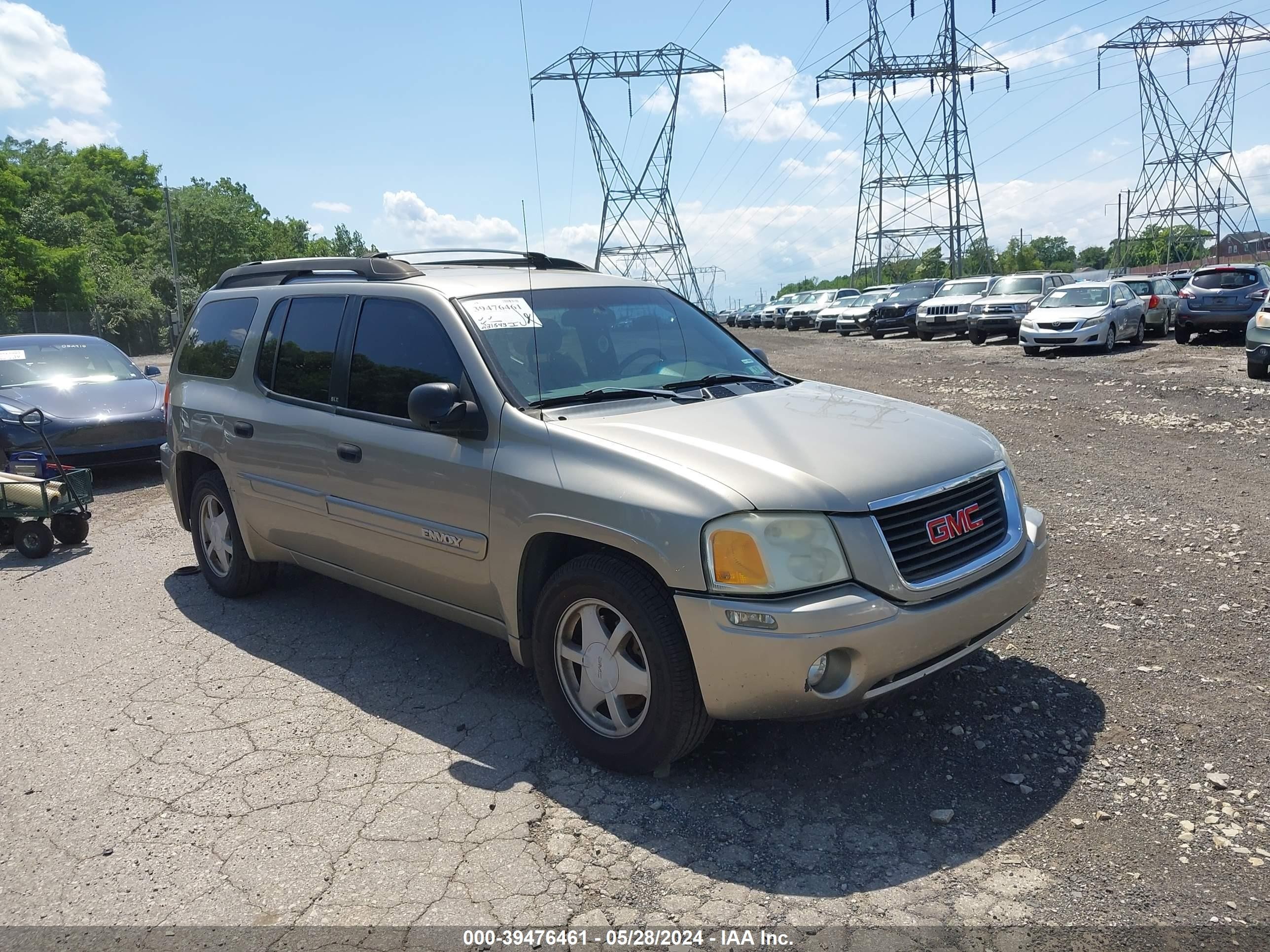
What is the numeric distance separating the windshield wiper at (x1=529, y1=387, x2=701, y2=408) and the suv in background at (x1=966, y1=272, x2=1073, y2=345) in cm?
2225

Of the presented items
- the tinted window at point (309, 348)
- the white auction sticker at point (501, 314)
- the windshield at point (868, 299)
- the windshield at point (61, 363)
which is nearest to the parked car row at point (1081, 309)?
the windshield at point (868, 299)

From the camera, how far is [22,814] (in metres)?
3.67

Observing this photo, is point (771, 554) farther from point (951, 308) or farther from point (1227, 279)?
point (951, 308)

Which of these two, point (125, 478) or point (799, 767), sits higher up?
point (125, 478)

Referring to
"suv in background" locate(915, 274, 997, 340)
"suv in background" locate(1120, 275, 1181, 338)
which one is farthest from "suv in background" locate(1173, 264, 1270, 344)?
"suv in background" locate(915, 274, 997, 340)

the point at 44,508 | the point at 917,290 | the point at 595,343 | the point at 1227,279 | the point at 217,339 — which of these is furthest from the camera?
the point at 917,290

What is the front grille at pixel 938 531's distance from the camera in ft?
11.2

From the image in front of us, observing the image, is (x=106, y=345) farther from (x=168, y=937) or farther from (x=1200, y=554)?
(x=1200, y=554)

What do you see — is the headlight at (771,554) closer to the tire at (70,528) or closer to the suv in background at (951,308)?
the tire at (70,528)

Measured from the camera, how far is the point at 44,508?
7.61 meters

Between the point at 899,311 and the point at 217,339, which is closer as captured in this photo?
the point at 217,339

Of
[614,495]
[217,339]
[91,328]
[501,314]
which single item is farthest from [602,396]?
[91,328]

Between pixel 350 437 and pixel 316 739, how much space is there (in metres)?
1.41

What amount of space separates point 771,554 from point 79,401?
32.7 feet
